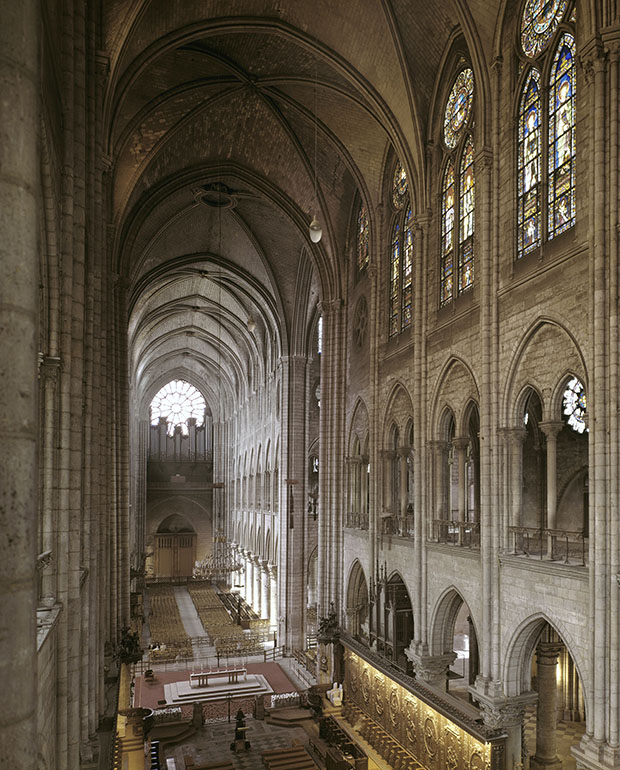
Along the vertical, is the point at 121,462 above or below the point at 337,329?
below

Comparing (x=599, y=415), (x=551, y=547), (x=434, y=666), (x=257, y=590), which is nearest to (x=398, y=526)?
(x=434, y=666)

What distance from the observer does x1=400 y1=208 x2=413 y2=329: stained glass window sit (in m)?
20.2

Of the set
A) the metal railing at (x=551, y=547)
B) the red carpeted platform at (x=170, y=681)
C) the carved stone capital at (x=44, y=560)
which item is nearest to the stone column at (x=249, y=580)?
the red carpeted platform at (x=170, y=681)

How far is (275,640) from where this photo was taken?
32.0 m

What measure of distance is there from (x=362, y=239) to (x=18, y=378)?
2221 cm

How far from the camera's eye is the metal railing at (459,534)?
16.0 metres

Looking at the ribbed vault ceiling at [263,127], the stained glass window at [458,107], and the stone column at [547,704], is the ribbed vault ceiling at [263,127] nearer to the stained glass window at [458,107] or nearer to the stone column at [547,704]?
the stained glass window at [458,107]

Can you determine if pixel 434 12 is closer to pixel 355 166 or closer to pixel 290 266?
pixel 355 166

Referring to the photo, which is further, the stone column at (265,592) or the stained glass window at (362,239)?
the stone column at (265,592)

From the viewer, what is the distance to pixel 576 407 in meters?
17.3

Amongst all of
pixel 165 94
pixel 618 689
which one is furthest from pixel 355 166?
pixel 618 689

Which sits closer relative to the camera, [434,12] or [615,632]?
[615,632]

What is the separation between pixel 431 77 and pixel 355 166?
4.98m

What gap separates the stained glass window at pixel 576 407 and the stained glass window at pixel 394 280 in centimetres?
545
